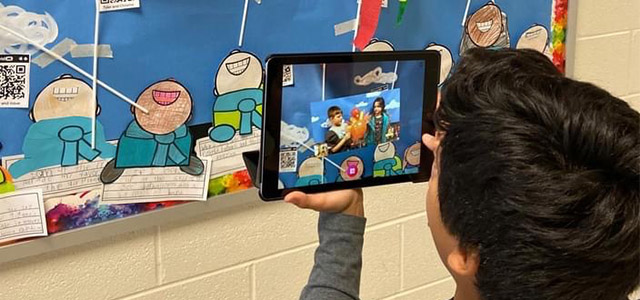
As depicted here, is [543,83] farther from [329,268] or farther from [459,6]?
[459,6]

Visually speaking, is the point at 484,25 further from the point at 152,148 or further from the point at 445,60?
the point at 152,148

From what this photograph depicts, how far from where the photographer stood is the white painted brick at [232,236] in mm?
1032

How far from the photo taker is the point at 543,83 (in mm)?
644

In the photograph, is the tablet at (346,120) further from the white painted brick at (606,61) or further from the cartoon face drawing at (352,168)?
the white painted brick at (606,61)

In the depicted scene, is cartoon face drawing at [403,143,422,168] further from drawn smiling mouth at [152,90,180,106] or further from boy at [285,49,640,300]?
drawn smiling mouth at [152,90,180,106]

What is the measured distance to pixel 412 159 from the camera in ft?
2.69

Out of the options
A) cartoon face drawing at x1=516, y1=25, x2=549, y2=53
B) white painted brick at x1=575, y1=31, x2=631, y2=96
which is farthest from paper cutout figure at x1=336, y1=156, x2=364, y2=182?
white painted brick at x1=575, y1=31, x2=631, y2=96

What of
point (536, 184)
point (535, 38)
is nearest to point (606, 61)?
point (535, 38)

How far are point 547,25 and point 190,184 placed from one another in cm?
64

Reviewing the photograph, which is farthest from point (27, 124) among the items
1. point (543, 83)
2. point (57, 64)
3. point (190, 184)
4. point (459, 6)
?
point (459, 6)

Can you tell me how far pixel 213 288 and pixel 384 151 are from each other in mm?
377

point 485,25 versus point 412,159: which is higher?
point 485,25

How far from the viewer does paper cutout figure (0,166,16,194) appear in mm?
869

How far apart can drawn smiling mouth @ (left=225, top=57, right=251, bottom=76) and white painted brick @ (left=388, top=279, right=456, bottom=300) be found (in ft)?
1.60
